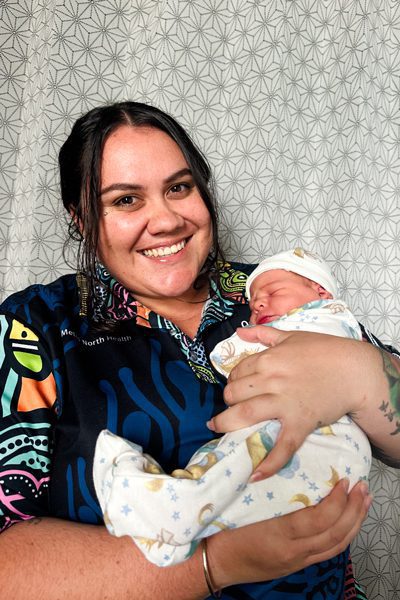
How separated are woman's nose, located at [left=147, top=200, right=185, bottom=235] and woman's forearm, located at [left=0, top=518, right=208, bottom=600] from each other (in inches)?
22.2

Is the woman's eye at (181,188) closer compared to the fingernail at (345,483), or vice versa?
the fingernail at (345,483)

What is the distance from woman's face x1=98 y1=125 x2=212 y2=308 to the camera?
1222mm

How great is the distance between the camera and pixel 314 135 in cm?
193

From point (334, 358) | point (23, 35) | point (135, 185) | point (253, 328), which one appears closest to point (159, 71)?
point (23, 35)

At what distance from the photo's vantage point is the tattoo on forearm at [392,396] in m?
1.06

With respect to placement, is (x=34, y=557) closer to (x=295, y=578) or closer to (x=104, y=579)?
(x=104, y=579)

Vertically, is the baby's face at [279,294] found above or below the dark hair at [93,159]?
below

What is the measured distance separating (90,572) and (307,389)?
43cm

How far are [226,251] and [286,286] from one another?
691mm

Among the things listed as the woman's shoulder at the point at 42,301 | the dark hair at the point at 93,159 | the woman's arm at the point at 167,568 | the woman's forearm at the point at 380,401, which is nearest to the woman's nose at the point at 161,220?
the dark hair at the point at 93,159

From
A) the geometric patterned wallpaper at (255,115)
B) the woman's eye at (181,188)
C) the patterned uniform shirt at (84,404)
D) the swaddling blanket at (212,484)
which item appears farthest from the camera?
the geometric patterned wallpaper at (255,115)

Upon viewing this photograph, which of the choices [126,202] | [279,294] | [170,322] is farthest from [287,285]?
[126,202]

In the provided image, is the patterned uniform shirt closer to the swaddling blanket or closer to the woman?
the woman

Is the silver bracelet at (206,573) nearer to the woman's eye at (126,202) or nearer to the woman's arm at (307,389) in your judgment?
the woman's arm at (307,389)
